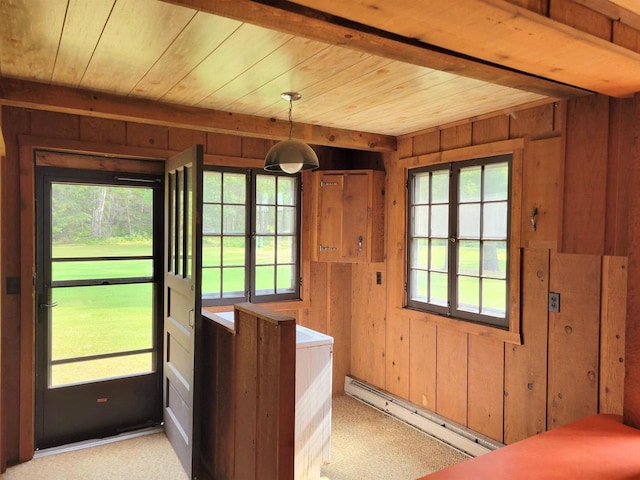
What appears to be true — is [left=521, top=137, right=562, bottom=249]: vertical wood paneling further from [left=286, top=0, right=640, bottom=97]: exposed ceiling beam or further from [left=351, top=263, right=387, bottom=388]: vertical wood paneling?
[left=351, top=263, right=387, bottom=388]: vertical wood paneling

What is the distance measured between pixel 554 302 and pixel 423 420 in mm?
1462

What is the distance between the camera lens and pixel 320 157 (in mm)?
4344

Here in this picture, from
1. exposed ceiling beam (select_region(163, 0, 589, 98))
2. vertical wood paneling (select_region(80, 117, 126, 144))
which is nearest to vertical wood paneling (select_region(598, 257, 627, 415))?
exposed ceiling beam (select_region(163, 0, 589, 98))

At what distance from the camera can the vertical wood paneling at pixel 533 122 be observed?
112 inches

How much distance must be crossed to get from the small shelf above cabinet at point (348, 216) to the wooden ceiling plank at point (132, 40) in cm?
196

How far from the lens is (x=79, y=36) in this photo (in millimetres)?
1953

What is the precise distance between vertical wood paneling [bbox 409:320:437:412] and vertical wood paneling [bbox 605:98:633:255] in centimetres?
206

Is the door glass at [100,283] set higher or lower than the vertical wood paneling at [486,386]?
higher

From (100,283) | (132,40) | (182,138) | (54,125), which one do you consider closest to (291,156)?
(132,40)

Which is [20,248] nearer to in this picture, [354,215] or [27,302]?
[27,302]

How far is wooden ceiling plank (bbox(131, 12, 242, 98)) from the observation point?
182 centimetres

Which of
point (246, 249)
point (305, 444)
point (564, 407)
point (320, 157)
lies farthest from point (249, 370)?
point (320, 157)

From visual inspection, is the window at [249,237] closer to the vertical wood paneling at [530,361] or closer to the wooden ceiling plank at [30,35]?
the wooden ceiling plank at [30,35]

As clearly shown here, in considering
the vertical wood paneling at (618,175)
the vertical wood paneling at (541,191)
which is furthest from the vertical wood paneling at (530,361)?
the vertical wood paneling at (618,175)
